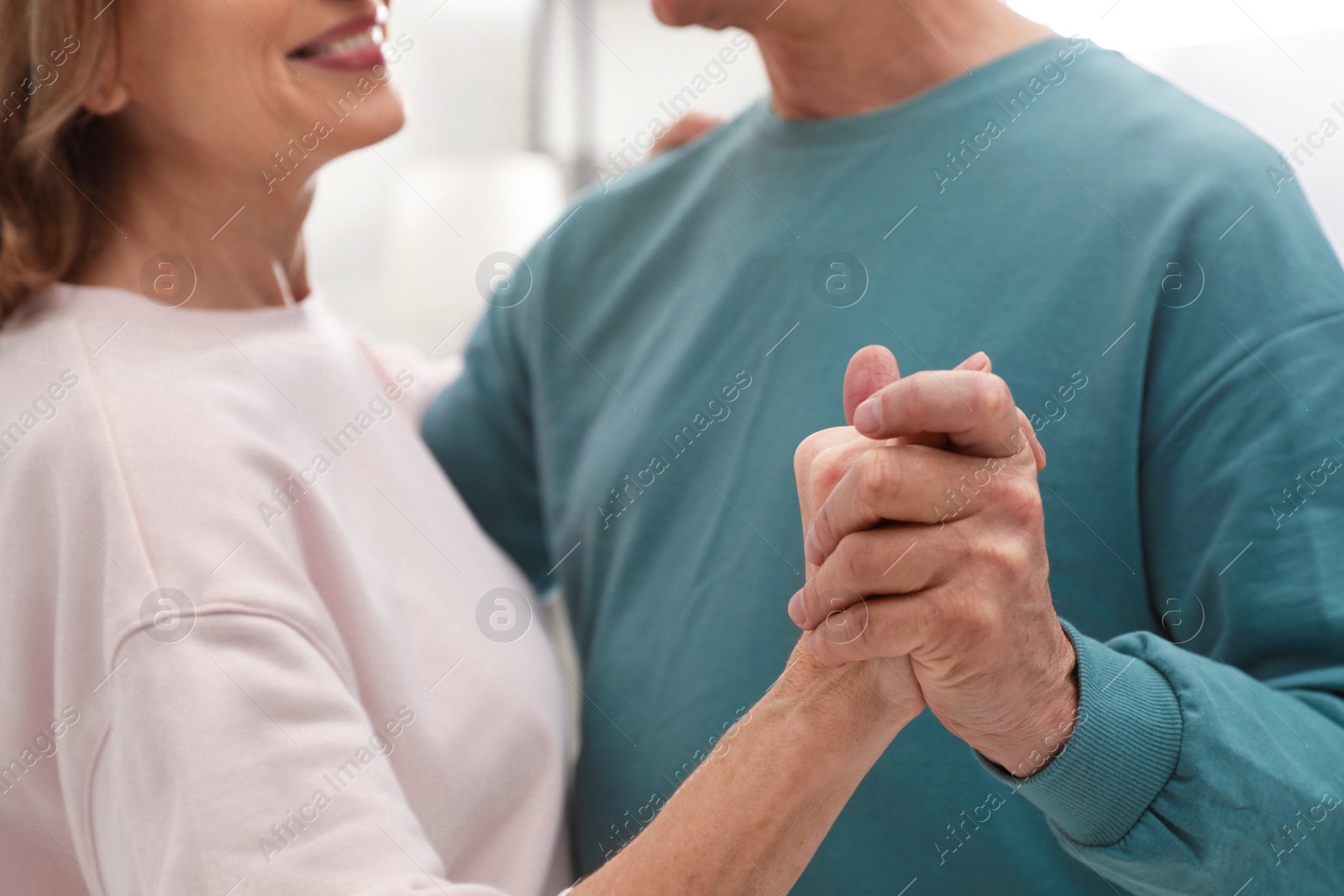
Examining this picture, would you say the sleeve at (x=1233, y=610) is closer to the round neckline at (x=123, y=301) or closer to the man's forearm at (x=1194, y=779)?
the man's forearm at (x=1194, y=779)

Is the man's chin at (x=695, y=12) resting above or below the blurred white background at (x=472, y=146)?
above

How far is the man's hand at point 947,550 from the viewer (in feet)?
1.56

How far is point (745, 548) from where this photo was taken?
772 millimetres

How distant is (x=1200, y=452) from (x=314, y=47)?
0.67 metres

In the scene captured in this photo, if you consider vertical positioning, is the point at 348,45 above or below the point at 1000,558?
above

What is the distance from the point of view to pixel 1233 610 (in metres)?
0.60

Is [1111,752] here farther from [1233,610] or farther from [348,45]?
[348,45]

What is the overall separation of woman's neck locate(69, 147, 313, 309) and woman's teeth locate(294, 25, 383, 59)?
0.32ft

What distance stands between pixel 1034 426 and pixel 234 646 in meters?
0.52

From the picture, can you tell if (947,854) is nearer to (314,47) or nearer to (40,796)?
(40,796)
